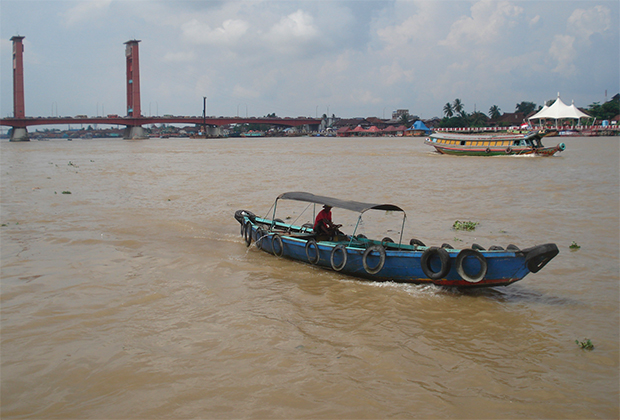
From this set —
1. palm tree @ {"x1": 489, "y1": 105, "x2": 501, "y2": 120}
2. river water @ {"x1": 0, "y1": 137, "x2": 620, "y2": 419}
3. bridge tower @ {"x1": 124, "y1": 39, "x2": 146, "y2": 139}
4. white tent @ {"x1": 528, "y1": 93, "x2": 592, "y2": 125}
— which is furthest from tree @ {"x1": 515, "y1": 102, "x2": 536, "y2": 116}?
river water @ {"x1": 0, "y1": 137, "x2": 620, "y2": 419}

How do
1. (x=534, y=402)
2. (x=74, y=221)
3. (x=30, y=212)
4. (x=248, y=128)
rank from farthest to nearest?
(x=248, y=128)
(x=30, y=212)
(x=74, y=221)
(x=534, y=402)

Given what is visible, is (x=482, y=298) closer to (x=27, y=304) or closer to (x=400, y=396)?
(x=400, y=396)

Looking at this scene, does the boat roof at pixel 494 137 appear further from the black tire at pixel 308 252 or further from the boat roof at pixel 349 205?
the black tire at pixel 308 252

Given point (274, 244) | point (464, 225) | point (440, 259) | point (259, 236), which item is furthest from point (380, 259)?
point (464, 225)

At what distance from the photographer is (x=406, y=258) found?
657cm

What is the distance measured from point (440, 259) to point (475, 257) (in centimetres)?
45

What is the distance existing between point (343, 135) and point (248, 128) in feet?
146

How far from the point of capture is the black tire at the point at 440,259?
6.15 meters

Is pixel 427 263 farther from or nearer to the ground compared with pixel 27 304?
farther from the ground

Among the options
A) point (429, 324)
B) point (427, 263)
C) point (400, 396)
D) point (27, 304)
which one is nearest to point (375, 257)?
point (427, 263)

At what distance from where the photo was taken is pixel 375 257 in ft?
22.4

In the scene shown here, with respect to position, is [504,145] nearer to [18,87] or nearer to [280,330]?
[280,330]

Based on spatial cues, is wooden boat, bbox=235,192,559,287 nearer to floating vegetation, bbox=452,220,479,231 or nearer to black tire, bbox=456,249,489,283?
black tire, bbox=456,249,489,283

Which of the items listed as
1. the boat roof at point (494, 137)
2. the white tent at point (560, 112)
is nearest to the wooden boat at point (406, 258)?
the boat roof at point (494, 137)
